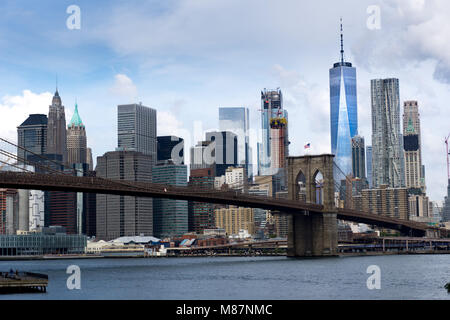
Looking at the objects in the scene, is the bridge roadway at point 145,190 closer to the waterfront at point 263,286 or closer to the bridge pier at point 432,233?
the waterfront at point 263,286

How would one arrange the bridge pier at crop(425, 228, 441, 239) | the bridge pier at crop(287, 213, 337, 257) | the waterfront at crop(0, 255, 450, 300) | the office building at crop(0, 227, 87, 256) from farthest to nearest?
the office building at crop(0, 227, 87, 256) → the bridge pier at crop(425, 228, 441, 239) → the bridge pier at crop(287, 213, 337, 257) → the waterfront at crop(0, 255, 450, 300)

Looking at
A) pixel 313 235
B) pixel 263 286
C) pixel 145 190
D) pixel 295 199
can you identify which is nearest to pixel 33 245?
pixel 295 199

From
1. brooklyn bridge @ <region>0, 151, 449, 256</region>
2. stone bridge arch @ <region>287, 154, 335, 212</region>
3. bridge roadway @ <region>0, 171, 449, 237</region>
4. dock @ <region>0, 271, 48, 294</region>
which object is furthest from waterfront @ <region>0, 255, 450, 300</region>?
stone bridge arch @ <region>287, 154, 335, 212</region>

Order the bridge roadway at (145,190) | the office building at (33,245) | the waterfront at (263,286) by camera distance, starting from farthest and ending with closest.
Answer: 1. the office building at (33,245)
2. the bridge roadway at (145,190)
3. the waterfront at (263,286)

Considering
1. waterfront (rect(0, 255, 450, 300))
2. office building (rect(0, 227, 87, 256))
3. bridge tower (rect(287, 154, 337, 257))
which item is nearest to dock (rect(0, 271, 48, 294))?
waterfront (rect(0, 255, 450, 300))

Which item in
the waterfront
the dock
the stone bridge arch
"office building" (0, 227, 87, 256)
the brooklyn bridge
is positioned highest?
→ the stone bridge arch

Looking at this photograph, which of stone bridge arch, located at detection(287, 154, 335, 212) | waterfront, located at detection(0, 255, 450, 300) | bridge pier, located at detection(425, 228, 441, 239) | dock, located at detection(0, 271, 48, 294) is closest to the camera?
waterfront, located at detection(0, 255, 450, 300)

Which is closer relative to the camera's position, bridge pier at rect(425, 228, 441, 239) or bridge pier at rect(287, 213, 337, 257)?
bridge pier at rect(287, 213, 337, 257)

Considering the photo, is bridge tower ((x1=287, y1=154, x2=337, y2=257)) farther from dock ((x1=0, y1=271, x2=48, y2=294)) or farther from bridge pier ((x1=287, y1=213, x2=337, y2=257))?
dock ((x1=0, y1=271, x2=48, y2=294))

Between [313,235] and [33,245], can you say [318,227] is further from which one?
[33,245]

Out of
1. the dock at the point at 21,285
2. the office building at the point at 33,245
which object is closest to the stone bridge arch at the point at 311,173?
the dock at the point at 21,285

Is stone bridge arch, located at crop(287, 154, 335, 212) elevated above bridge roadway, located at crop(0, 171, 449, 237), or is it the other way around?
stone bridge arch, located at crop(287, 154, 335, 212)

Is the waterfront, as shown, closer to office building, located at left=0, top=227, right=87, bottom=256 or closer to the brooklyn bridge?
the brooklyn bridge
